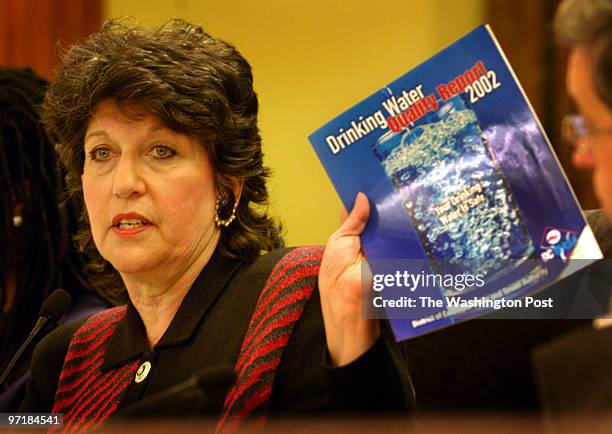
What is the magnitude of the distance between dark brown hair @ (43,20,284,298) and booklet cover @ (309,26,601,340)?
27 cm

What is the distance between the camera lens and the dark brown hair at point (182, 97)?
4.93 feet

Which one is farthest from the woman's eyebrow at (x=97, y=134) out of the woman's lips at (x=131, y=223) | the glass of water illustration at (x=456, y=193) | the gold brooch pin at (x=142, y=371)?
the glass of water illustration at (x=456, y=193)

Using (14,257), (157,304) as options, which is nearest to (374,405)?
(157,304)

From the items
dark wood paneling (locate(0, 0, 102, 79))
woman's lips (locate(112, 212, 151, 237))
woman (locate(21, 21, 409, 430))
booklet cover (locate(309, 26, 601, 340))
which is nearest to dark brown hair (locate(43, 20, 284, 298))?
woman (locate(21, 21, 409, 430))

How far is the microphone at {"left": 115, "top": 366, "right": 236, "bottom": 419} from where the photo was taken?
1.30m

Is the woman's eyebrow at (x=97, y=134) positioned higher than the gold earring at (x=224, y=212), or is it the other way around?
the woman's eyebrow at (x=97, y=134)

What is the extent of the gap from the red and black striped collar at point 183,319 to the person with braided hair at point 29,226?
29 cm

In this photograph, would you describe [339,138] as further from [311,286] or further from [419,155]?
[311,286]

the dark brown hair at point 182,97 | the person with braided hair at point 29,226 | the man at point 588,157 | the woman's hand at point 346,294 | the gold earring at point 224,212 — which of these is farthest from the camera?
the person with braided hair at point 29,226

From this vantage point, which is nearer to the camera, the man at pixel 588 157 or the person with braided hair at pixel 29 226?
the man at pixel 588 157

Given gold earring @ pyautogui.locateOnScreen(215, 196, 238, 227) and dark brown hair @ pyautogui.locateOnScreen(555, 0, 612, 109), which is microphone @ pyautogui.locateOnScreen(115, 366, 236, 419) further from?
dark brown hair @ pyautogui.locateOnScreen(555, 0, 612, 109)

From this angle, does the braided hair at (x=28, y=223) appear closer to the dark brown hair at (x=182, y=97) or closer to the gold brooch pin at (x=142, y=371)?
the dark brown hair at (x=182, y=97)

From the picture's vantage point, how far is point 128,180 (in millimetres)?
1512

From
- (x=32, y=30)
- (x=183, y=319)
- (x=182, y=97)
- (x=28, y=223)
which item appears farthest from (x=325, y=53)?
(x=32, y=30)
